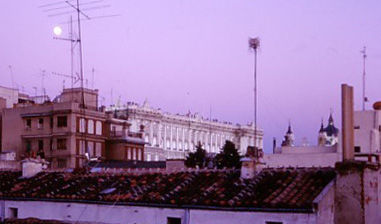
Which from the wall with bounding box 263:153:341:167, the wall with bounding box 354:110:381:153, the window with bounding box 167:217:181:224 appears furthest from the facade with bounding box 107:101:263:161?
the window with bounding box 167:217:181:224

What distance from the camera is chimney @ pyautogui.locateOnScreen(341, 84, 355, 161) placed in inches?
751

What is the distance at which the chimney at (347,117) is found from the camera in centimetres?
1908

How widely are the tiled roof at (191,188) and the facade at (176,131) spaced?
70025 millimetres

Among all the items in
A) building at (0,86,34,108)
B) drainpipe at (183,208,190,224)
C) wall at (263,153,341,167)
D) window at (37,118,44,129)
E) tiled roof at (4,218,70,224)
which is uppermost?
building at (0,86,34,108)

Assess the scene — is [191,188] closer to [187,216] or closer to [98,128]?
[187,216]

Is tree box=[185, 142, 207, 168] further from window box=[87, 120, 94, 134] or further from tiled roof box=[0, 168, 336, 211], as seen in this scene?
tiled roof box=[0, 168, 336, 211]

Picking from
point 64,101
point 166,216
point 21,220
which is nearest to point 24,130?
point 64,101

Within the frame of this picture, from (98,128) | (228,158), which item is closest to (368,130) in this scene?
(228,158)

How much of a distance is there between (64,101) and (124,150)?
8026mm

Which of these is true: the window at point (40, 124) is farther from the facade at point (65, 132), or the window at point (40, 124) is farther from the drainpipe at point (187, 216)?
the drainpipe at point (187, 216)

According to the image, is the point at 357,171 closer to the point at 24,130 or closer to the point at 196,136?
the point at 24,130

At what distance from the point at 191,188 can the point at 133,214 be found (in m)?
2.06

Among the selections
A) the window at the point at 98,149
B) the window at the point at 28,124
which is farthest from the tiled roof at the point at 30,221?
the window at the point at 28,124

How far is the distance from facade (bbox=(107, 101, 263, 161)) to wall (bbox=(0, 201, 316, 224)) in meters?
71.0
